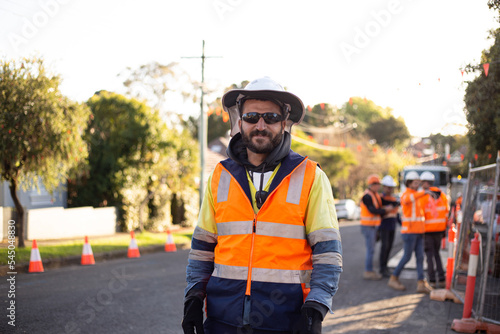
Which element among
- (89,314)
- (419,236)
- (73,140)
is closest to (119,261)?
(73,140)

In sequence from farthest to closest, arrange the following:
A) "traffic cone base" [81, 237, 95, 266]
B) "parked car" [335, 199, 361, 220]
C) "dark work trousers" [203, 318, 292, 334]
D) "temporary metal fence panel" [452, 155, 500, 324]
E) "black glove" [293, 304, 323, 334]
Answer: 1. "parked car" [335, 199, 361, 220]
2. "traffic cone base" [81, 237, 95, 266]
3. "temporary metal fence panel" [452, 155, 500, 324]
4. "dark work trousers" [203, 318, 292, 334]
5. "black glove" [293, 304, 323, 334]

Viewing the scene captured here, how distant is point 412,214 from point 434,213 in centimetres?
69

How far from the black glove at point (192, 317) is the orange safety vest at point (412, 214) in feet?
22.5

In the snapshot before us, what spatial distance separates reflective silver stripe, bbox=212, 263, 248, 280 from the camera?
270cm

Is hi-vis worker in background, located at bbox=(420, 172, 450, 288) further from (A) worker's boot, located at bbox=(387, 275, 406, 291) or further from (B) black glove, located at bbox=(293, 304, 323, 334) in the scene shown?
(B) black glove, located at bbox=(293, 304, 323, 334)

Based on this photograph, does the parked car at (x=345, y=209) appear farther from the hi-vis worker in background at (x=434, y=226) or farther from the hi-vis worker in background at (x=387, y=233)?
the hi-vis worker in background at (x=434, y=226)

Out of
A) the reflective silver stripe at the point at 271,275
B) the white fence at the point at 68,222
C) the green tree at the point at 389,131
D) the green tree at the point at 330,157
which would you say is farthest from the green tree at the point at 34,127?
the green tree at the point at 389,131

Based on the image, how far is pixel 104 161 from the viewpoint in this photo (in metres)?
19.7

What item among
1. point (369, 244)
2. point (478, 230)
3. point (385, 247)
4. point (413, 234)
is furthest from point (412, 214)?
point (385, 247)

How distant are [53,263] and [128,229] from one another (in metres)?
8.41

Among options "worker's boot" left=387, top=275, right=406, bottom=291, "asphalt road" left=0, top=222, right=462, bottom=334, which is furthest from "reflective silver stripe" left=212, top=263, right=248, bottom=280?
"worker's boot" left=387, top=275, right=406, bottom=291

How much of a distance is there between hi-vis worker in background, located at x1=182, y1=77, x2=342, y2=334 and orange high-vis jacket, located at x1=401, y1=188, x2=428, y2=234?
658 centimetres

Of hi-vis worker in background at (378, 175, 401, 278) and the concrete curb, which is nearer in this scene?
the concrete curb

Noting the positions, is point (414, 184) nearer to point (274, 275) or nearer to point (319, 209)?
point (319, 209)
